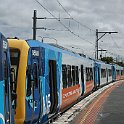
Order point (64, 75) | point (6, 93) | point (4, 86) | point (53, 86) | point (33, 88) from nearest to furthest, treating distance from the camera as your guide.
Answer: point (4, 86), point (6, 93), point (33, 88), point (53, 86), point (64, 75)

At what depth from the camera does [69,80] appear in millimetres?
20203

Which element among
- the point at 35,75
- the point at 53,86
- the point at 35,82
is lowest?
the point at 53,86

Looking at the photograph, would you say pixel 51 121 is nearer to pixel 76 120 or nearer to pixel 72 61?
pixel 76 120

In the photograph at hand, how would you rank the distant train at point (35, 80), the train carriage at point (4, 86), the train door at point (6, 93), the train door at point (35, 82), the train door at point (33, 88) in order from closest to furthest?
the train carriage at point (4, 86) → the train door at point (6, 93) → the distant train at point (35, 80) → the train door at point (33, 88) → the train door at point (35, 82)

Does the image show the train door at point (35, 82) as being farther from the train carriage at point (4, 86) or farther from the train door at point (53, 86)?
the train carriage at point (4, 86)

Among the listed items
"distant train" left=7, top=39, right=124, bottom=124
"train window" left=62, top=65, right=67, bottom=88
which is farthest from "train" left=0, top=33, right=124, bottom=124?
"train window" left=62, top=65, right=67, bottom=88

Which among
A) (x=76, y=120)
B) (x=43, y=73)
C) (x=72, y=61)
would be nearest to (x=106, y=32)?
(x=72, y=61)

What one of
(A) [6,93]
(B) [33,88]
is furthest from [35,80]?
(A) [6,93]

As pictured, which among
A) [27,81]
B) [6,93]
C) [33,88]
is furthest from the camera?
[33,88]

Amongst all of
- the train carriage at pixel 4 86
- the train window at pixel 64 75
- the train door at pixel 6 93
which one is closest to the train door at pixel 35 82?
the train carriage at pixel 4 86

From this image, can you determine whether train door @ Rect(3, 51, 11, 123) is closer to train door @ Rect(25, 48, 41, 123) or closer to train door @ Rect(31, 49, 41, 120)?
train door @ Rect(25, 48, 41, 123)

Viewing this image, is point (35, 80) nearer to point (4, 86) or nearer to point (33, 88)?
point (33, 88)

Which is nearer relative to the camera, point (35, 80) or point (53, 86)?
point (35, 80)

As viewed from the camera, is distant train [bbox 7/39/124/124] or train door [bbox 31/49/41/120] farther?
train door [bbox 31/49/41/120]
